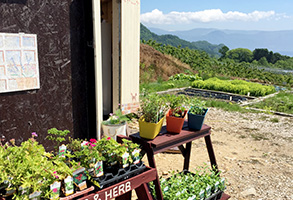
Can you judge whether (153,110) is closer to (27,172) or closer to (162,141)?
(162,141)

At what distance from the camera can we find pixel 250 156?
5.11 m

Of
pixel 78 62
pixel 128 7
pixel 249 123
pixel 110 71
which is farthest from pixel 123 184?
pixel 249 123

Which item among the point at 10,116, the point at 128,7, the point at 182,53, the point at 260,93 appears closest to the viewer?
the point at 10,116

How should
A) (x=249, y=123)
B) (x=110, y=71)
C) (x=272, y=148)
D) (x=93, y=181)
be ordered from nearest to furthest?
(x=93, y=181)
(x=272, y=148)
(x=110, y=71)
(x=249, y=123)

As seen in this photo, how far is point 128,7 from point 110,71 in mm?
1627

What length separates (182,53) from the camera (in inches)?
870

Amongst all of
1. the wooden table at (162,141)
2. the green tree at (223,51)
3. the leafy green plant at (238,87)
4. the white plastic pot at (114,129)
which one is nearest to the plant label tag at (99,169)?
the wooden table at (162,141)

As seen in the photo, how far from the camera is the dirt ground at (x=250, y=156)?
3.94 meters

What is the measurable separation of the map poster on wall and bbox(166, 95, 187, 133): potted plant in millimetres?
2083

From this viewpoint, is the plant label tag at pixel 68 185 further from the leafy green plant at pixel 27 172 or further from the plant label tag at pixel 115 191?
the plant label tag at pixel 115 191

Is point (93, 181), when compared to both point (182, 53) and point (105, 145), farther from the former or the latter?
point (182, 53)

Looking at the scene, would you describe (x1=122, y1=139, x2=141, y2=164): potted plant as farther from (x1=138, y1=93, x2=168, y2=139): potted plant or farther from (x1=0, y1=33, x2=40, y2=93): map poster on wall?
(x1=0, y1=33, x2=40, y2=93): map poster on wall

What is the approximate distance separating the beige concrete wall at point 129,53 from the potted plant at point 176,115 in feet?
7.90

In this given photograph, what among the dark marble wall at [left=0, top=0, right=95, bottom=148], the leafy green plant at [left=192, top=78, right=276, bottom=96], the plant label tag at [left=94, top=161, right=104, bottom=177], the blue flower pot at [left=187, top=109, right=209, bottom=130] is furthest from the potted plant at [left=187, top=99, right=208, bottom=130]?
the leafy green plant at [left=192, top=78, right=276, bottom=96]
